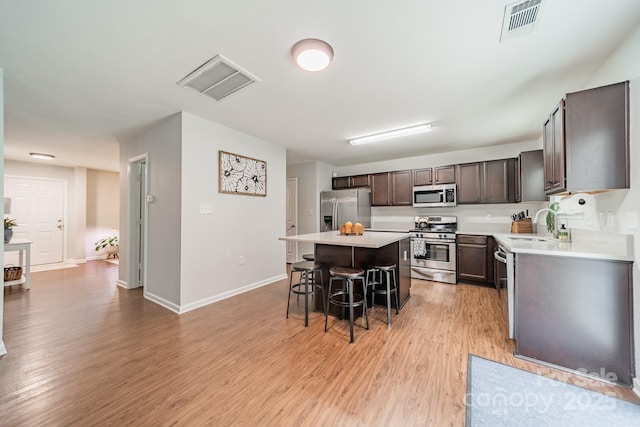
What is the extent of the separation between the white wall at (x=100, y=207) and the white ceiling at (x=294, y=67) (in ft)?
11.9

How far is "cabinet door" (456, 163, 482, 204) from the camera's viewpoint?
4465 mm

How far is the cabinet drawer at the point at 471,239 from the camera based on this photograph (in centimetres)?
411

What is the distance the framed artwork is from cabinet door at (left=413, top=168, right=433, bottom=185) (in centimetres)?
299

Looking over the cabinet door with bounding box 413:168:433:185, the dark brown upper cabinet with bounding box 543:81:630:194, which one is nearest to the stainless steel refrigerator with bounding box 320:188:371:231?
the cabinet door with bounding box 413:168:433:185

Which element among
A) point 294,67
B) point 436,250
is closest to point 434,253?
point 436,250

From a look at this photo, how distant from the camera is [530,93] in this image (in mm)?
2586

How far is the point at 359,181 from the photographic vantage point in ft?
18.9

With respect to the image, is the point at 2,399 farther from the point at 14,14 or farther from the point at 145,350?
the point at 14,14

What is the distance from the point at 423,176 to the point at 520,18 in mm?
3491

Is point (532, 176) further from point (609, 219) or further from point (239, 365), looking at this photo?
point (239, 365)

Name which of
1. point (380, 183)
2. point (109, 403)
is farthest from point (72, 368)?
point (380, 183)

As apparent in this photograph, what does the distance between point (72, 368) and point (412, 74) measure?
12.3 feet

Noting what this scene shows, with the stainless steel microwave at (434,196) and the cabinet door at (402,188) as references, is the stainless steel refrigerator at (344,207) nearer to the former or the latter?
the cabinet door at (402,188)

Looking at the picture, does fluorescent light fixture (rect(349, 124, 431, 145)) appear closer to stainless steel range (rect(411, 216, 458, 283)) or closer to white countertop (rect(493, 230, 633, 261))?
stainless steel range (rect(411, 216, 458, 283))
